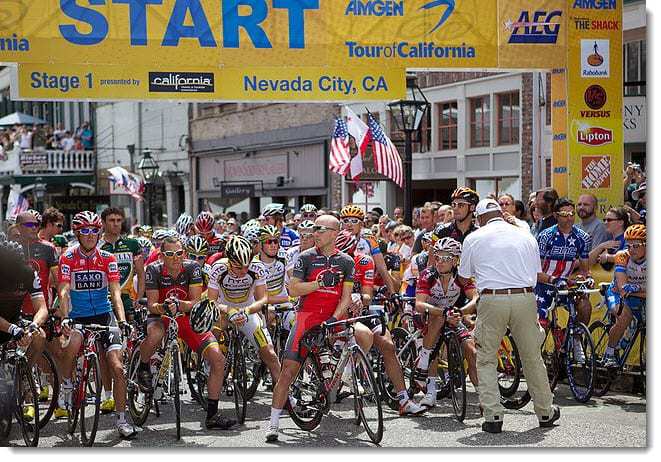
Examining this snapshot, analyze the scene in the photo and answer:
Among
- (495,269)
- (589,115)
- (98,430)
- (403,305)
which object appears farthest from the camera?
(589,115)

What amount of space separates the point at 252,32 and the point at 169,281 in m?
3.65

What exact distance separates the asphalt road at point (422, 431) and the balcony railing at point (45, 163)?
96.0ft

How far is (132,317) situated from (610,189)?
19.7 ft

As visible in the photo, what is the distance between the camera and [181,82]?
11930 millimetres

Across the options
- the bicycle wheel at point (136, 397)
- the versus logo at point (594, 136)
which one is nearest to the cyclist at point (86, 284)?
the bicycle wheel at point (136, 397)

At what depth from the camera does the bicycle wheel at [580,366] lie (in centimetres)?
1014

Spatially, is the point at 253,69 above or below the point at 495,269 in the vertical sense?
above

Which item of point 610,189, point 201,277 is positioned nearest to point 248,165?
point 610,189

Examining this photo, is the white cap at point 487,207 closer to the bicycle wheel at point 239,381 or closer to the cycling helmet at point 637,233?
the cycling helmet at point 637,233

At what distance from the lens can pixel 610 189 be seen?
12875mm

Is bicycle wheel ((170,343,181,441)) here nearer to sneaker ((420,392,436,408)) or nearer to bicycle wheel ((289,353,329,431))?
bicycle wheel ((289,353,329,431))

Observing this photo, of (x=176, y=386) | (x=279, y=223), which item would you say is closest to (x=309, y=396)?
(x=176, y=386)

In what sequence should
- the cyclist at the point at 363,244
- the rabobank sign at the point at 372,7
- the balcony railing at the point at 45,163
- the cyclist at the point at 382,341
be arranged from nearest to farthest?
the cyclist at the point at 382,341, the cyclist at the point at 363,244, the rabobank sign at the point at 372,7, the balcony railing at the point at 45,163

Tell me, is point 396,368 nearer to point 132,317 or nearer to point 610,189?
point 132,317
